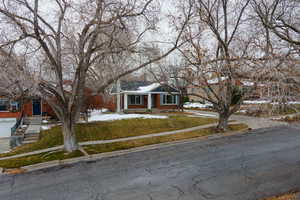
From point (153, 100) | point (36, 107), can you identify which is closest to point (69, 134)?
point (36, 107)

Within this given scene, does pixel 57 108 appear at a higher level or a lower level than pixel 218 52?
lower

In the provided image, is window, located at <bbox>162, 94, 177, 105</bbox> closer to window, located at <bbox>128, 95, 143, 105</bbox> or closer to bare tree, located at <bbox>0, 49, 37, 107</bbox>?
window, located at <bbox>128, 95, 143, 105</bbox>

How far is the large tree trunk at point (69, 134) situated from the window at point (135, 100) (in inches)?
639

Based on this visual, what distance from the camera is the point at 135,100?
26.5 m

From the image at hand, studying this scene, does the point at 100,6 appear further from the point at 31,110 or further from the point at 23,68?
the point at 31,110

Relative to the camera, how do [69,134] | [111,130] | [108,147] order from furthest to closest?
[111,130] < [108,147] < [69,134]

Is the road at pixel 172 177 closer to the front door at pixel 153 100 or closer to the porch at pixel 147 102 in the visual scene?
the porch at pixel 147 102

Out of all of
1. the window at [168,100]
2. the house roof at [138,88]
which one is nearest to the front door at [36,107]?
the house roof at [138,88]

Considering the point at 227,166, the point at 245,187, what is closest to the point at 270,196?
the point at 245,187

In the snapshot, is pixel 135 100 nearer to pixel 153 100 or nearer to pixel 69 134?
pixel 153 100

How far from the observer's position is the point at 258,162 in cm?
757

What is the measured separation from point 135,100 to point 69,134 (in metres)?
16.7

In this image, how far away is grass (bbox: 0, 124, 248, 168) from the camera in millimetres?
9031

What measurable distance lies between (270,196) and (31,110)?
22672mm
